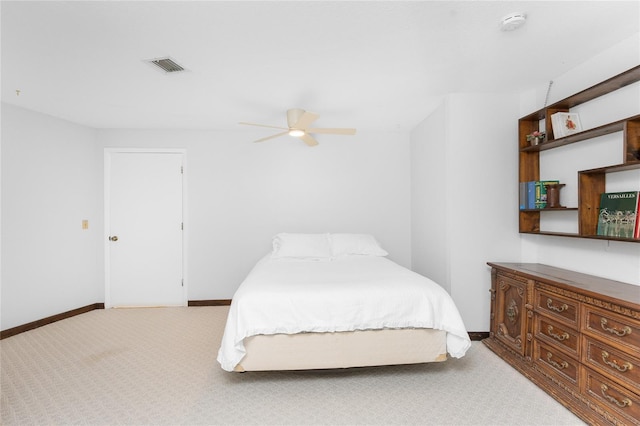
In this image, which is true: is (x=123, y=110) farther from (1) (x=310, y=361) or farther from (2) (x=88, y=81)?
(1) (x=310, y=361)

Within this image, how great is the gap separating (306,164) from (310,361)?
8.87 feet

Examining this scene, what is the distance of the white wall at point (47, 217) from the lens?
3.14m

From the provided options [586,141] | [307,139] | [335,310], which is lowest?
[335,310]

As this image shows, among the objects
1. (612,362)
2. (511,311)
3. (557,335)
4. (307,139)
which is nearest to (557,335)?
(557,335)

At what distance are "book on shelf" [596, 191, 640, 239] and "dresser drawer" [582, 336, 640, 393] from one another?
695 millimetres

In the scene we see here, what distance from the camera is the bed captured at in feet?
6.88

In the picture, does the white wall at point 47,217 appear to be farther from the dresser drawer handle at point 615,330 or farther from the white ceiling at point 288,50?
the dresser drawer handle at point 615,330

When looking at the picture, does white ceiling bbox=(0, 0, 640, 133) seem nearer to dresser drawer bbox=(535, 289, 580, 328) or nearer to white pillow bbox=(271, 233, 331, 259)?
white pillow bbox=(271, 233, 331, 259)

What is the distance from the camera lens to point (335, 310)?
2.13m

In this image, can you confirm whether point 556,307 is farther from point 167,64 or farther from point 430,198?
point 167,64

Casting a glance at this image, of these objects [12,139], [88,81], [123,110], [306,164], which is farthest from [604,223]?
[12,139]

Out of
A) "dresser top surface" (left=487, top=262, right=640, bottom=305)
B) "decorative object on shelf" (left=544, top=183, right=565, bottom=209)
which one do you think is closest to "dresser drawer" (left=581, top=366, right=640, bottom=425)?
"dresser top surface" (left=487, top=262, right=640, bottom=305)

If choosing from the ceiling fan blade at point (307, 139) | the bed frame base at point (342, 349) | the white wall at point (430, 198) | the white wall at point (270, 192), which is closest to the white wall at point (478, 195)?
the white wall at point (430, 198)

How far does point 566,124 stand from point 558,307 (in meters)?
1.38
